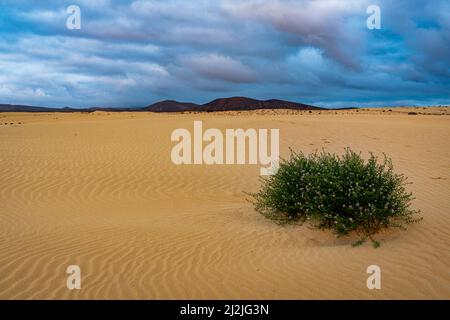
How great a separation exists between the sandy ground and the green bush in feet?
0.87

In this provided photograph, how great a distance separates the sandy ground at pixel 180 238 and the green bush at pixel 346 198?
0.27 metres

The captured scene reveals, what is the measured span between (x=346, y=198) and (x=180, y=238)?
286cm

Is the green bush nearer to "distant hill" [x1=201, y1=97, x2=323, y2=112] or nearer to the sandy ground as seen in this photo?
the sandy ground

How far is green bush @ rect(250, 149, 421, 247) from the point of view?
728 centimetres

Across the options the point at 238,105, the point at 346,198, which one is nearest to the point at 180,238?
the point at 346,198

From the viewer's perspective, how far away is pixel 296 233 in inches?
305

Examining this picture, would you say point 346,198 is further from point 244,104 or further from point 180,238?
point 244,104

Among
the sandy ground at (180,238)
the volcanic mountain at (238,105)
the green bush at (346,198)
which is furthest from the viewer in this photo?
the volcanic mountain at (238,105)

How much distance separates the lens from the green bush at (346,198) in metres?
7.28

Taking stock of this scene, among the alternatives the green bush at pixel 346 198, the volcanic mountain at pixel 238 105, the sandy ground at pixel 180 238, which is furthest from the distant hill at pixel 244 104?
the green bush at pixel 346 198

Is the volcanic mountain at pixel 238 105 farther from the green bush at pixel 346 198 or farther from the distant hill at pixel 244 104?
the green bush at pixel 346 198

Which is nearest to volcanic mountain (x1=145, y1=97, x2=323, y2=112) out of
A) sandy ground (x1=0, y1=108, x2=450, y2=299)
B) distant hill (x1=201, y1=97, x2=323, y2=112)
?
distant hill (x1=201, y1=97, x2=323, y2=112)
